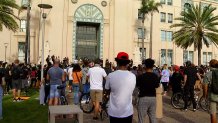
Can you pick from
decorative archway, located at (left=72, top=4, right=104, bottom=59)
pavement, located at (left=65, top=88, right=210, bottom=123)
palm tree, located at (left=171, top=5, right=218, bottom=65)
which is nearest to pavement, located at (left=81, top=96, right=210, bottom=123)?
pavement, located at (left=65, top=88, right=210, bottom=123)

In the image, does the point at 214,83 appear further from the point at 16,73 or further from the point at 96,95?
the point at 16,73

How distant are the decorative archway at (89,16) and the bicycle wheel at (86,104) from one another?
35278 mm

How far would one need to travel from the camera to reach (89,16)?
5003 centimetres

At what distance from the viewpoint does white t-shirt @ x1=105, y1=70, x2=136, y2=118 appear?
18.3ft

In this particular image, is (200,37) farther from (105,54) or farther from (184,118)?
(184,118)

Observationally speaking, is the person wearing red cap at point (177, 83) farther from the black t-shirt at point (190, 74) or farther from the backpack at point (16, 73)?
the backpack at point (16, 73)

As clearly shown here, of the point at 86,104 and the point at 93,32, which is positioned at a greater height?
the point at 93,32

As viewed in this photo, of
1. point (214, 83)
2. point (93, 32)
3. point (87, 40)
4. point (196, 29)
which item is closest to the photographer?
point (214, 83)

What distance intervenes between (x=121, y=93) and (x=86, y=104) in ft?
26.7

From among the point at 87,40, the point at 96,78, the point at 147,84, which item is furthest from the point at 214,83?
the point at 87,40

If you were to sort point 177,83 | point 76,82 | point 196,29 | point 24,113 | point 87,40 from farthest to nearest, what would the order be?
1. point 87,40
2. point 196,29
3. point 177,83
4. point 76,82
5. point 24,113

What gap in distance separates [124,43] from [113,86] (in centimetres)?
4483

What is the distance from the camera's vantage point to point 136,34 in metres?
52.8

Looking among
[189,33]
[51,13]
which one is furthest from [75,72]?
[51,13]
